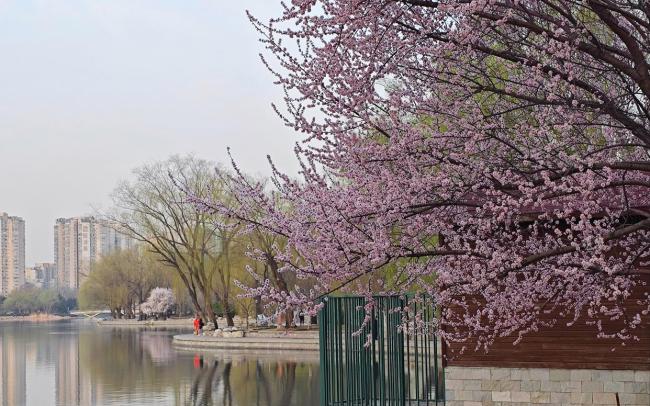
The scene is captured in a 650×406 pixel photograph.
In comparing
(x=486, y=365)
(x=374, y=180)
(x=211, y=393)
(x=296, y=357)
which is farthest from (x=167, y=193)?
(x=374, y=180)

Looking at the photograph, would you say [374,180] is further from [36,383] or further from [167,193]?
[167,193]

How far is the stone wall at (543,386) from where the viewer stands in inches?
418

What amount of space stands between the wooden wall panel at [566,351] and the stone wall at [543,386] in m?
0.08

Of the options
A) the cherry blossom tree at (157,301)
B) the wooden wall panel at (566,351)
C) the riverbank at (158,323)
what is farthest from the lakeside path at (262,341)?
the cherry blossom tree at (157,301)

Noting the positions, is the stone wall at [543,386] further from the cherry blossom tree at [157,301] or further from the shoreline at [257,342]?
the cherry blossom tree at [157,301]

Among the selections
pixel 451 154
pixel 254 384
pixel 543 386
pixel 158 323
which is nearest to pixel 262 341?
pixel 254 384

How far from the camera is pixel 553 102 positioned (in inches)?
260

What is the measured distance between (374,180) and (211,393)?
15.0m

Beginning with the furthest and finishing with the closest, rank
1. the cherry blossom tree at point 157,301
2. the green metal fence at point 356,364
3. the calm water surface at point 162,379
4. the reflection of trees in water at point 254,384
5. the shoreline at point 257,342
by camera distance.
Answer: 1. the cherry blossom tree at point 157,301
2. the shoreline at point 257,342
3. the calm water surface at point 162,379
4. the reflection of trees in water at point 254,384
5. the green metal fence at point 356,364

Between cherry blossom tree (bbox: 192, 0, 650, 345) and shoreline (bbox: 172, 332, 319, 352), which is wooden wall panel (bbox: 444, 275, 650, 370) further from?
shoreline (bbox: 172, 332, 319, 352)

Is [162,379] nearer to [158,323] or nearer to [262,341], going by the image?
[262,341]

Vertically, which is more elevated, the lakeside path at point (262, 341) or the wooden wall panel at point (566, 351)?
the wooden wall panel at point (566, 351)

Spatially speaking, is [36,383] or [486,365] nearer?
[486,365]

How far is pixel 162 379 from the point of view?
81.4 ft
